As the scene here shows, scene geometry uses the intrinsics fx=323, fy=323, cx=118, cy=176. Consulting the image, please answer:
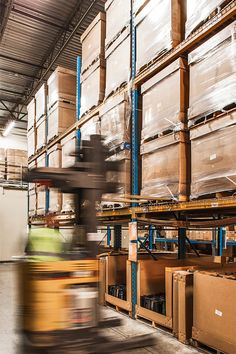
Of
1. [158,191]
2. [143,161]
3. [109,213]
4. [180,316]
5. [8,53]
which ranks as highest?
[8,53]

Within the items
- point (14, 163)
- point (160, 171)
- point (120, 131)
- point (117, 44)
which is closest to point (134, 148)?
point (120, 131)

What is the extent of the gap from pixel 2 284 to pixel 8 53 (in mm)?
7254

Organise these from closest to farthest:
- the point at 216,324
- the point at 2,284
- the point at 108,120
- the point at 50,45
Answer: the point at 216,324 → the point at 108,120 → the point at 2,284 → the point at 50,45

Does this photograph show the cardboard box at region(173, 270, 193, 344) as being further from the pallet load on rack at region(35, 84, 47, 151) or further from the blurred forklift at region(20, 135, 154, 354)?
the pallet load on rack at region(35, 84, 47, 151)

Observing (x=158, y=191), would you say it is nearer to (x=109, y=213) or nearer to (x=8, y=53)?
(x=109, y=213)

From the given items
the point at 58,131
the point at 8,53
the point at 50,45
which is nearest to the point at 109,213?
the point at 58,131

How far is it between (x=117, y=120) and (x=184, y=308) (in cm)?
280

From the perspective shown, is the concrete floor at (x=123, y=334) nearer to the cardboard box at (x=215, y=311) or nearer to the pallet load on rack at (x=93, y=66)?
the cardboard box at (x=215, y=311)

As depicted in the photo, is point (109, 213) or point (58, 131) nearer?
point (109, 213)

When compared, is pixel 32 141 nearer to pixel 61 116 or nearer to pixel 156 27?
pixel 61 116

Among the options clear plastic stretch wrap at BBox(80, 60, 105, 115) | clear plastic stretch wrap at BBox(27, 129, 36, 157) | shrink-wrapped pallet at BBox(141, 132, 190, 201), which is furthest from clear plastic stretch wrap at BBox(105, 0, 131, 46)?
clear plastic stretch wrap at BBox(27, 129, 36, 157)

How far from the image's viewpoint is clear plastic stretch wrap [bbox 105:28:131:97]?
4.89 metres

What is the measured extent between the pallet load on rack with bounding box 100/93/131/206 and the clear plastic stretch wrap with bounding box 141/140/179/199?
1.08ft

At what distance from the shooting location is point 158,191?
4062 millimetres
